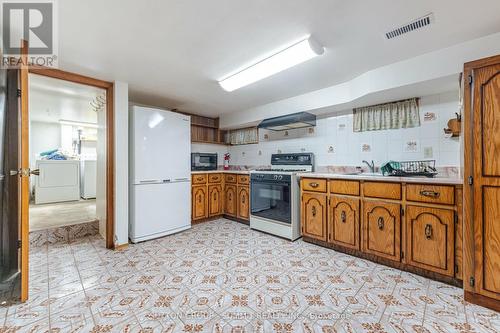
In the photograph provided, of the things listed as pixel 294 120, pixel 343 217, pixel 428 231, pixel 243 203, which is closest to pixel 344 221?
pixel 343 217

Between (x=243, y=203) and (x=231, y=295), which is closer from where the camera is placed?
(x=231, y=295)

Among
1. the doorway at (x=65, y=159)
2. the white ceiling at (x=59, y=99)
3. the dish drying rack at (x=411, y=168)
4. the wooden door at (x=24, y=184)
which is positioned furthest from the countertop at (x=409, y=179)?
the white ceiling at (x=59, y=99)

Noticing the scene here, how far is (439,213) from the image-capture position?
1.95 m

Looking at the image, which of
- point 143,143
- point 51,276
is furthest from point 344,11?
point 51,276

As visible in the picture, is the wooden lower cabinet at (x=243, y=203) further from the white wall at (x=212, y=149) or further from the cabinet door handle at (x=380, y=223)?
the cabinet door handle at (x=380, y=223)

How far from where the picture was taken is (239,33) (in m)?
1.75

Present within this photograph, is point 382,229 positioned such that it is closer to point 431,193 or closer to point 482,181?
point 431,193

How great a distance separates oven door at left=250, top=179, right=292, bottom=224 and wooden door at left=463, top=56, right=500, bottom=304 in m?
1.78

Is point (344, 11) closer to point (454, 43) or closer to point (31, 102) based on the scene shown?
point (454, 43)

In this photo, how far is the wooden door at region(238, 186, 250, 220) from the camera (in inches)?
151

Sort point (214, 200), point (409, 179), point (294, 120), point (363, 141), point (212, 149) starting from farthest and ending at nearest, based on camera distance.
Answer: point (212, 149) < point (214, 200) < point (294, 120) < point (363, 141) < point (409, 179)

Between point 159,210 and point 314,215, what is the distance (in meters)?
2.17

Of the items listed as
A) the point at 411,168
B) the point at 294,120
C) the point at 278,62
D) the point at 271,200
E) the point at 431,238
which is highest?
the point at 278,62

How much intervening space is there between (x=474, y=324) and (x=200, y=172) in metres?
3.52
